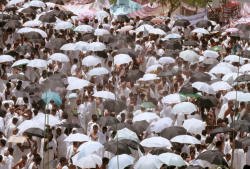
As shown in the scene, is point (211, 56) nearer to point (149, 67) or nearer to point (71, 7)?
point (149, 67)

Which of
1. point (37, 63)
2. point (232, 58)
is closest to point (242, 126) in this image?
point (232, 58)

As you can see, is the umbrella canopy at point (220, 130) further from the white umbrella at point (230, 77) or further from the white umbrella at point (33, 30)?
the white umbrella at point (33, 30)

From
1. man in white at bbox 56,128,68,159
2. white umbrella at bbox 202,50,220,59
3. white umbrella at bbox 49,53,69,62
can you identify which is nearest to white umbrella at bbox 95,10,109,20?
white umbrella at bbox 49,53,69,62

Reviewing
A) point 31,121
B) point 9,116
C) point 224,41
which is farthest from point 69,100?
point 224,41

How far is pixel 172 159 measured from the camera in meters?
10.2

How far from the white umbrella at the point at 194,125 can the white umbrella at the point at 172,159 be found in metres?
1.83

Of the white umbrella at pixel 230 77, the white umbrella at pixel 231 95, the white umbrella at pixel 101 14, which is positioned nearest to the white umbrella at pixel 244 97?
the white umbrella at pixel 231 95

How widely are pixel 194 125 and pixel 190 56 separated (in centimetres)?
440

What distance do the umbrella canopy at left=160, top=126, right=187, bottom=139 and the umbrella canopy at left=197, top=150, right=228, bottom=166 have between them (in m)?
1.05

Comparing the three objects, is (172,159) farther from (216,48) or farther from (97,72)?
(216,48)

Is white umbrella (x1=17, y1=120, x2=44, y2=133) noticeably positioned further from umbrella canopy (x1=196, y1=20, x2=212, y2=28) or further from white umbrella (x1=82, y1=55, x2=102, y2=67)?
umbrella canopy (x1=196, y1=20, x2=212, y2=28)

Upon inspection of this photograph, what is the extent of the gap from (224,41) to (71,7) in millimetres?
6568

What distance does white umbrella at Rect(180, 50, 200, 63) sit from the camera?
1623cm

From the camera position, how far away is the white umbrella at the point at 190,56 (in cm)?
1623
